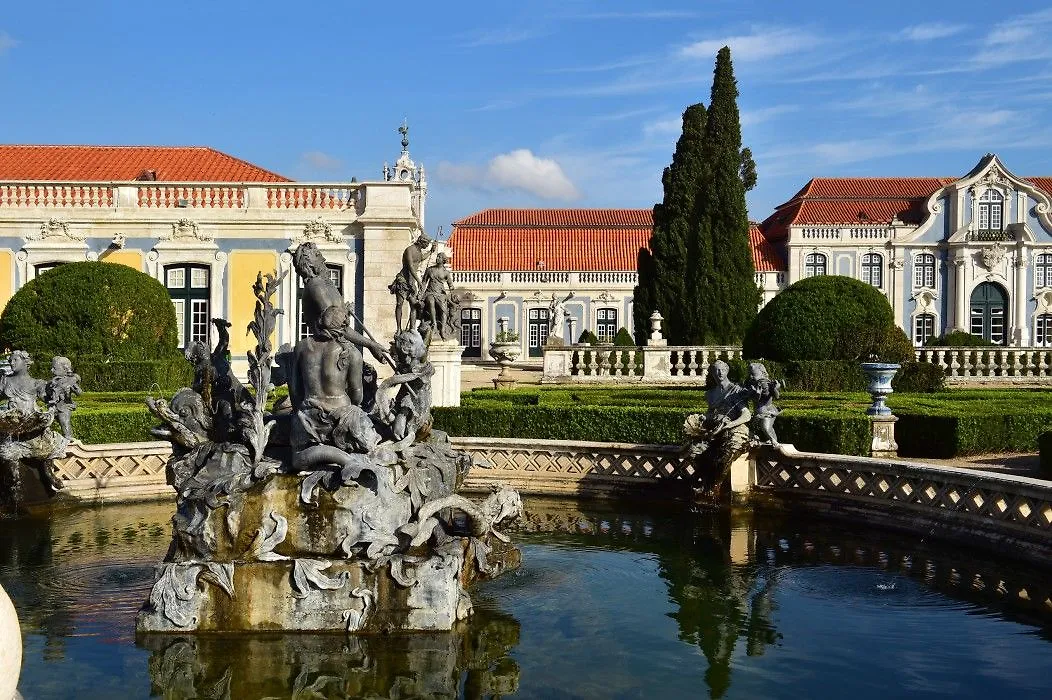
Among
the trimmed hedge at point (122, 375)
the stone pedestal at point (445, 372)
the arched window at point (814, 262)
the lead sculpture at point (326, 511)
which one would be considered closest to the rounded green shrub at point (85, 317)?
the trimmed hedge at point (122, 375)

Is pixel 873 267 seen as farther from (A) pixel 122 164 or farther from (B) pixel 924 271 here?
(A) pixel 122 164

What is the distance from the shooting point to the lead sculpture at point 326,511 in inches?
246

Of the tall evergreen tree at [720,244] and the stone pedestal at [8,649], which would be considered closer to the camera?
the stone pedestal at [8,649]

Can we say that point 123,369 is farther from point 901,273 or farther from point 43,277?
point 901,273

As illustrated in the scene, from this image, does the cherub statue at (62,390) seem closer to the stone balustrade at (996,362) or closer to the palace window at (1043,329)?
the stone balustrade at (996,362)

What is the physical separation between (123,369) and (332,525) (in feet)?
41.6

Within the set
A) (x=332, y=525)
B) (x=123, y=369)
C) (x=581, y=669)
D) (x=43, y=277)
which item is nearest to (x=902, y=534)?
(x=581, y=669)

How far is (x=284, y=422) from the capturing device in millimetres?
7227

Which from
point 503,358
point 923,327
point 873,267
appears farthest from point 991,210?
point 503,358

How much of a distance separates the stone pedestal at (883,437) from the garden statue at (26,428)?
9104 mm

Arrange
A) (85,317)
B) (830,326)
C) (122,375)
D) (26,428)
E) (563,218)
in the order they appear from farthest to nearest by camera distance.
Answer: (563,218), (830,326), (85,317), (122,375), (26,428)

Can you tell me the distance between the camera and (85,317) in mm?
18969

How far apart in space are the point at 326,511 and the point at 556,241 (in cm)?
4372

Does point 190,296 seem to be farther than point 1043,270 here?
No
